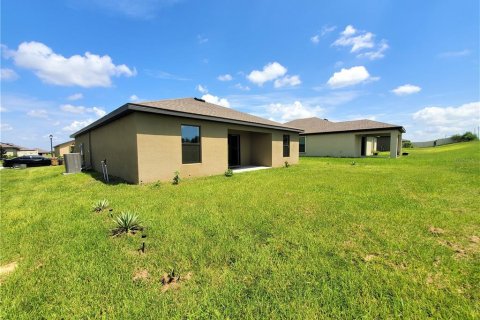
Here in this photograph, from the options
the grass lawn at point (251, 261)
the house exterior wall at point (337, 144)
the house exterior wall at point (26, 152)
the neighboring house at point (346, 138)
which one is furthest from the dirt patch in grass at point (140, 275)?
the house exterior wall at point (26, 152)

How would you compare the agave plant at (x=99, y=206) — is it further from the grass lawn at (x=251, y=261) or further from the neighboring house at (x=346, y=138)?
the neighboring house at (x=346, y=138)

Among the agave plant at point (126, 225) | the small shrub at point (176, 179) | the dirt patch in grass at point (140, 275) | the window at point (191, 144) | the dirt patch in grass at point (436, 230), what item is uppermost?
the window at point (191, 144)

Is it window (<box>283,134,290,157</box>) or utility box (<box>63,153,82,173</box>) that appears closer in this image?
utility box (<box>63,153,82,173</box>)

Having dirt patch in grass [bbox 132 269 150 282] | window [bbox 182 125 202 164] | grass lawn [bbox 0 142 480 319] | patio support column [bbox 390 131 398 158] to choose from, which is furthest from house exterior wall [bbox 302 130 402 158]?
dirt patch in grass [bbox 132 269 150 282]

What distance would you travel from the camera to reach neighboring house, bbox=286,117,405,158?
2135cm

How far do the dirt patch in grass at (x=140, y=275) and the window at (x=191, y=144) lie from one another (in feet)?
23.0

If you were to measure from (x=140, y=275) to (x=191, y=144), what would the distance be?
752 cm

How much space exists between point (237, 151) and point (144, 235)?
11.4 meters

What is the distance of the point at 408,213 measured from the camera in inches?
192

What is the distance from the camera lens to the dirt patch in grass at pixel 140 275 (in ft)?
8.80

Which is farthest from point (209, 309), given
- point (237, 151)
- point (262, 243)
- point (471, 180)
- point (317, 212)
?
point (237, 151)

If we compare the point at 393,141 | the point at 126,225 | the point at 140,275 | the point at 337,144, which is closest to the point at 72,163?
the point at 126,225

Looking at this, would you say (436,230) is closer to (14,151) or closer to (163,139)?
(163,139)

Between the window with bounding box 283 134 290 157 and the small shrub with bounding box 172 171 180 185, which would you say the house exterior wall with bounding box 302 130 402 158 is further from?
the small shrub with bounding box 172 171 180 185
